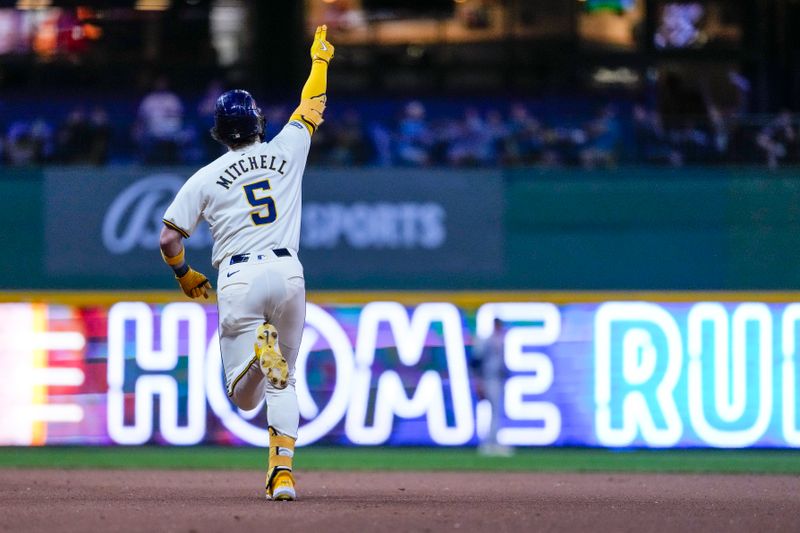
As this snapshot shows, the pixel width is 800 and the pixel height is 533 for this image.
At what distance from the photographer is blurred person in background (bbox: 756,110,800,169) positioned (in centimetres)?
1658

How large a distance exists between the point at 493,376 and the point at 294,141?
20.5ft

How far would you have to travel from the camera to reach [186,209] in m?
7.48

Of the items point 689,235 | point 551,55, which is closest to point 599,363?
point 689,235

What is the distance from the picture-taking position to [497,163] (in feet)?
56.0

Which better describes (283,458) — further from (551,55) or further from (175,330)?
(551,55)

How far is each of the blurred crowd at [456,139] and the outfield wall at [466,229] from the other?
0.17 meters

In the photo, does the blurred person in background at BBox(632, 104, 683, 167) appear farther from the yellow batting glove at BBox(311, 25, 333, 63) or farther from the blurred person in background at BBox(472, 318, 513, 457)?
the yellow batting glove at BBox(311, 25, 333, 63)

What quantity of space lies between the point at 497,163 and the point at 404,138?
1.16 metres

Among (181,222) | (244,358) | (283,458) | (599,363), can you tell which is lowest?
(599,363)

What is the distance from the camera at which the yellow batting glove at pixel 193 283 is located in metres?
7.64

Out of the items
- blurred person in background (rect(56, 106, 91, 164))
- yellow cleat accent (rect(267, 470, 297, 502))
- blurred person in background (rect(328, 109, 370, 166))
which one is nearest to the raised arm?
yellow cleat accent (rect(267, 470, 297, 502))

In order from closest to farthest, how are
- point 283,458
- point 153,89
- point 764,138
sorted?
point 283,458, point 764,138, point 153,89

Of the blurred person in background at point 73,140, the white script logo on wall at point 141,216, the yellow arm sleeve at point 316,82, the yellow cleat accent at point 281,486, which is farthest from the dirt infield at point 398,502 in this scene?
the blurred person in background at point 73,140

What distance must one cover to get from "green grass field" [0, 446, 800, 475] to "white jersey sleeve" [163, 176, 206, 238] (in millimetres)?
4461
